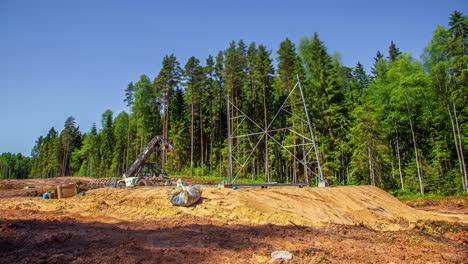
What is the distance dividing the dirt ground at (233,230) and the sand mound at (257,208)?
0.13 feet

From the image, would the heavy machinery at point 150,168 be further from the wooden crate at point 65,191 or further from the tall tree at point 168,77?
the tall tree at point 168,77

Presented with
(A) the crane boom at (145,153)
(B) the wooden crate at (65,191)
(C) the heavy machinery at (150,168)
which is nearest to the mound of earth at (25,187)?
(B) the wooden crate at (65,191)

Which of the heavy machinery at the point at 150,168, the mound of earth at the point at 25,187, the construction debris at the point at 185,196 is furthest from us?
the mound of earth at the point at 25,187

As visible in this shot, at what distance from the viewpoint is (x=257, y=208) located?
947 centimetres

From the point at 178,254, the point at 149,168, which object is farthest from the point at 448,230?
the point at 149,168

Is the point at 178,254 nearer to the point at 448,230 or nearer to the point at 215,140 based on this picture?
the point at 448,230

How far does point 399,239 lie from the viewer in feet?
24.6

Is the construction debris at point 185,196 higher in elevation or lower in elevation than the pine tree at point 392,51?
lower

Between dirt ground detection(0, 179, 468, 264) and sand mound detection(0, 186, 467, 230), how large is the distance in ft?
0.13

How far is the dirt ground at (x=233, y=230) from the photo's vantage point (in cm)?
541

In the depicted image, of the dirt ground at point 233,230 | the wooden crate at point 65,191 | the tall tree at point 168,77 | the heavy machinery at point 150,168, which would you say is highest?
the tall tree at point 168,77

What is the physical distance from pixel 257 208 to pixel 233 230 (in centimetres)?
208

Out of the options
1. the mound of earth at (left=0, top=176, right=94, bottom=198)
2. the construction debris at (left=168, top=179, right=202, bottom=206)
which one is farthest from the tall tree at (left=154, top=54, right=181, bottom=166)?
the construction debris at (left=168, top=179, right=202, bottom=206)

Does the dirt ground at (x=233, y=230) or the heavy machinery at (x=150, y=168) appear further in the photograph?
the heavy machinery at (x=150, y=168)
